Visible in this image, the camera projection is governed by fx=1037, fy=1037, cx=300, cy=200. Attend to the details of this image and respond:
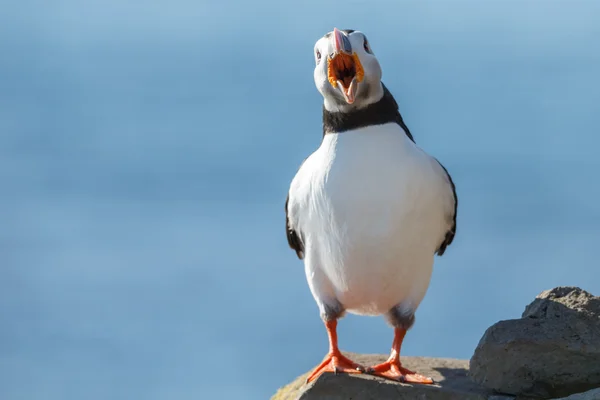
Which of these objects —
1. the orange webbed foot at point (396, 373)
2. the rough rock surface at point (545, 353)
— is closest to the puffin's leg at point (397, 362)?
the orange webbed foot at point (396, 373)

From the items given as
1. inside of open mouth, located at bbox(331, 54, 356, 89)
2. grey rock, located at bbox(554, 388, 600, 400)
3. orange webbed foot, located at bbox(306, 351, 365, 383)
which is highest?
inside of open mouth, located at bbox(331, 54, 356, 89)

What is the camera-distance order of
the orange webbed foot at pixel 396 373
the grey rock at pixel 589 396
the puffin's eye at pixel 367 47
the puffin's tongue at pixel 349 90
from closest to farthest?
the grey rock at pixel 589 396, the puffin's tongue at pixel 349 90, the puffin's eye at pixel 367 47, the orange webbed foot at pixel 396 373

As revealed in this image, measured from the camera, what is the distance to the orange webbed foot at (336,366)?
7.54 m

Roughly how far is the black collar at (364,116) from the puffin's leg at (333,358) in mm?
1361

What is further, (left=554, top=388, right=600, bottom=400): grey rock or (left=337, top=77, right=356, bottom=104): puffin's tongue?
(left=337, top=77, right=356, bottom=104): puffin's tongue

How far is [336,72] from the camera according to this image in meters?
7.10

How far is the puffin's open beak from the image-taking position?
276 inches

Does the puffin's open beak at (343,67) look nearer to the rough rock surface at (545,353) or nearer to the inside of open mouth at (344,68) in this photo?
the inside of open mouth at (344,68)

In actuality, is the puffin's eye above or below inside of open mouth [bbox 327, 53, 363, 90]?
above

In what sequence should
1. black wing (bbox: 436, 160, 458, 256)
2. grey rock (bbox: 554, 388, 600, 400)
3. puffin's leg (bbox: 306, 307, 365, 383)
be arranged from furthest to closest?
black wing (bbox: 436, 160, 458, 256), puffin's leg (bbox: 306, 307, 365, 383), grey rock (bbox: 554, 388, 600, 400)

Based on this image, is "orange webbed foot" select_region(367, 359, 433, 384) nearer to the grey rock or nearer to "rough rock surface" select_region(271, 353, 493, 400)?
"rough rock surface" select_region(271, 353, 493, 400)

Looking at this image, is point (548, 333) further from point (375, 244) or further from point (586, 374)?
point (375, 244)

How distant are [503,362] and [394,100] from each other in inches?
79.6

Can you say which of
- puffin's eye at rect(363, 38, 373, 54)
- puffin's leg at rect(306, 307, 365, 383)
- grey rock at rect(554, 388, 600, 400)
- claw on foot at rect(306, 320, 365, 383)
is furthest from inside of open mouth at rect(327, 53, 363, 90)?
grey rock at rect(554, 388, 600, 400)
